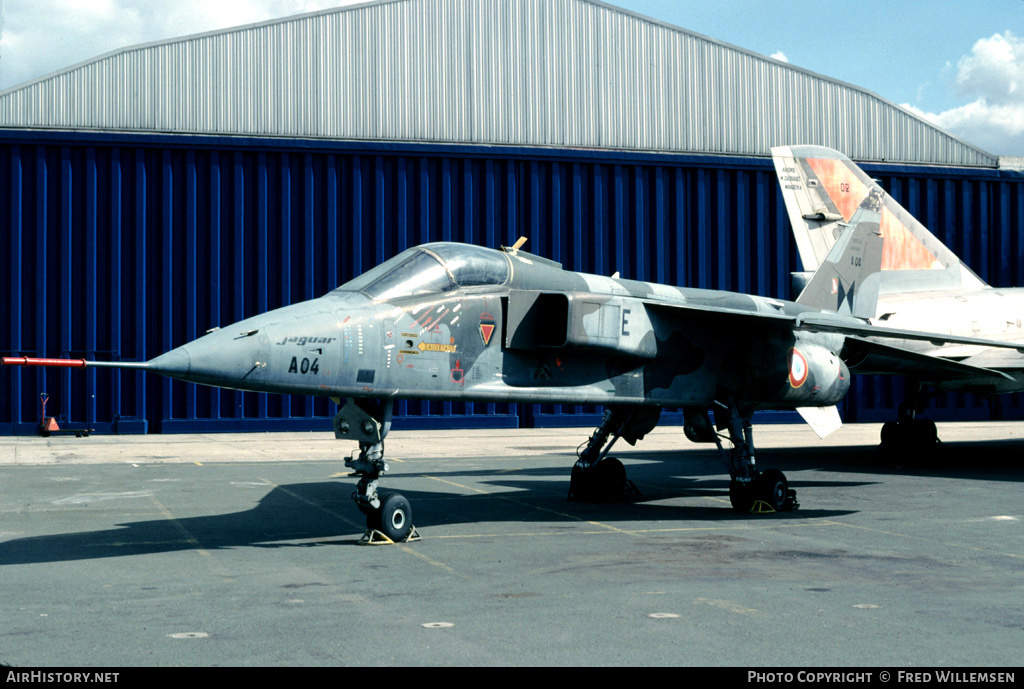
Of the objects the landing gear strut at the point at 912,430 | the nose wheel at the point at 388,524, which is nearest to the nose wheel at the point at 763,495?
the nose wheel at the point at 388,524

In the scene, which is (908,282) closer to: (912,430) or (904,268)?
(904,268)

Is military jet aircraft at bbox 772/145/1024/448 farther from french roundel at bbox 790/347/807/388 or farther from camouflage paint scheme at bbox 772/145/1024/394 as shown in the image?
french roundel at bbox 790/347/807/388

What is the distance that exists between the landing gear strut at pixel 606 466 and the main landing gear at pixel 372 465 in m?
4.21

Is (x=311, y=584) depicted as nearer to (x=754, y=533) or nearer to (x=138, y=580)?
(x=138, y=580)

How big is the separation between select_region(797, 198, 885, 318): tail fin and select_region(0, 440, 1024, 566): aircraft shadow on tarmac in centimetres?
301

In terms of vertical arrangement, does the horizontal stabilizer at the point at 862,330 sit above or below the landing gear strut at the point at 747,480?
above

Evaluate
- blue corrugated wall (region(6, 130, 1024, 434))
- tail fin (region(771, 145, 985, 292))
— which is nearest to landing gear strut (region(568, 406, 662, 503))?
tail fin (region(771, 145, 985, 292))

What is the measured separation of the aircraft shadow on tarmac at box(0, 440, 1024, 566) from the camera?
984 cm

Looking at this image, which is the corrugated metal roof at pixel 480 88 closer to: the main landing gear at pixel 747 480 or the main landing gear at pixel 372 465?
the main landing gear at pixel 747 480

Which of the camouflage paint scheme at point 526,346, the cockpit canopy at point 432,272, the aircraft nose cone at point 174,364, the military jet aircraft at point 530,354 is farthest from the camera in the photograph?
the cockpit canopy at point 432,272

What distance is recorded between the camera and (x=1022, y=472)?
57.6 feet

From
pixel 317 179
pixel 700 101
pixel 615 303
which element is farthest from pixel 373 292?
pixel 700 101

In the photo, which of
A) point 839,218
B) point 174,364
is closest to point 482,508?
point 174,364

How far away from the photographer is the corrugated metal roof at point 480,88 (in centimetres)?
3011
